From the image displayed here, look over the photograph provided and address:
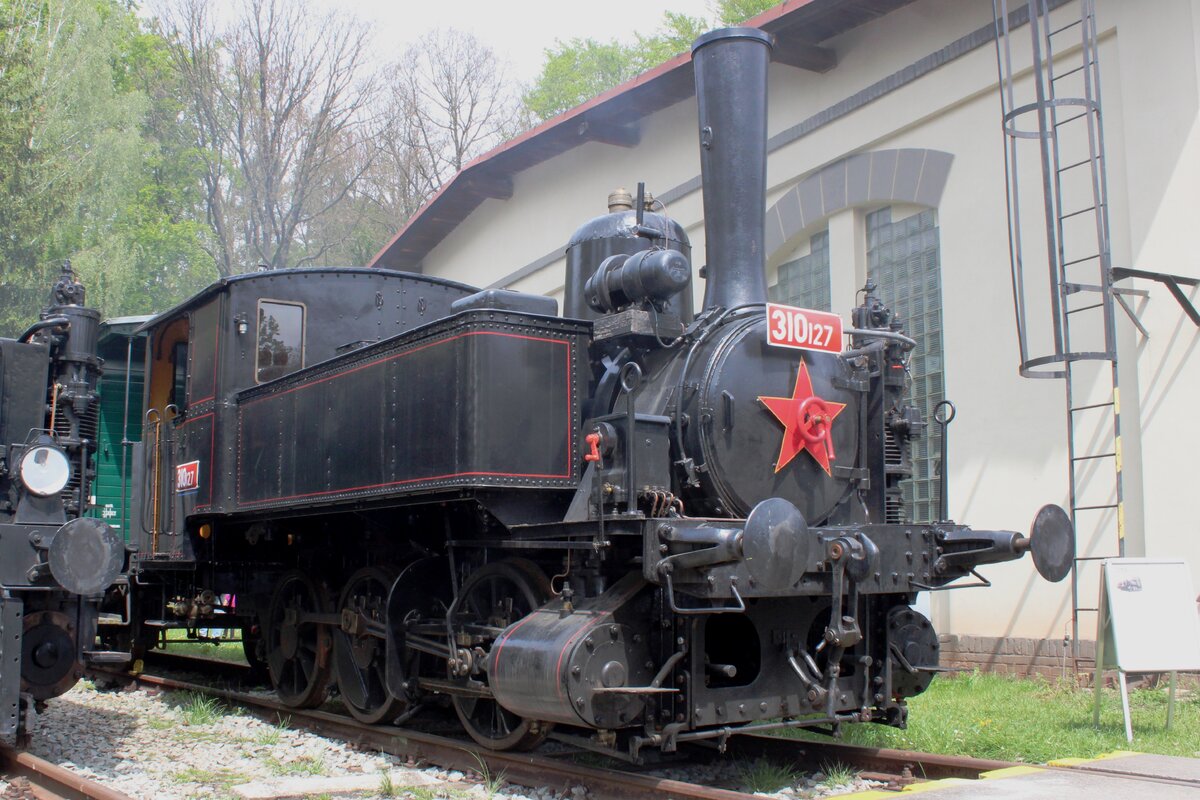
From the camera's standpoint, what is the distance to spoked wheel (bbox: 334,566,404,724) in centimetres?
693

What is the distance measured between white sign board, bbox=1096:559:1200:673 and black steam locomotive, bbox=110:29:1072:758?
1104 millimetres

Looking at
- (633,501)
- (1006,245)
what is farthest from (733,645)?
(1006,245)

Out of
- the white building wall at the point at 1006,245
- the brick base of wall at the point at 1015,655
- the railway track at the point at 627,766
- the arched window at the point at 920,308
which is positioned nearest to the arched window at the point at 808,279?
the white building wall at the point at 1006,245

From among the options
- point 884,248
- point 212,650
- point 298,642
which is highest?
point 884,248

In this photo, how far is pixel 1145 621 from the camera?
6.52 m

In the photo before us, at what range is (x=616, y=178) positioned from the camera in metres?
14.3

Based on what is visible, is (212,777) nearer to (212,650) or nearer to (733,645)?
(733,645)

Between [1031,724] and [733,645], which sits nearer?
[733,645]

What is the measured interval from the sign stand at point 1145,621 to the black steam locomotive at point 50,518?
5.33 metres

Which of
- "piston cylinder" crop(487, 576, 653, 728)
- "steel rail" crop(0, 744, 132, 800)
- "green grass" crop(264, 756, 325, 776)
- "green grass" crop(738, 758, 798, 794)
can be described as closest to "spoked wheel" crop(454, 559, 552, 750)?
"piston cylinder" crop(487, 576, 653, 728)

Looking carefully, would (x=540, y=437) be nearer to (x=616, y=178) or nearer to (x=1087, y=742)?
(x=1087, y=742)

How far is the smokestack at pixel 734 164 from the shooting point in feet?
20.2

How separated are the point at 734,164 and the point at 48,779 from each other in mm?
4544

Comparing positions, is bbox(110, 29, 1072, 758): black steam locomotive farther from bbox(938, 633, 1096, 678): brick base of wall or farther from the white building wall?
bbox(938, 633, 1096, 678): brick base of wall
